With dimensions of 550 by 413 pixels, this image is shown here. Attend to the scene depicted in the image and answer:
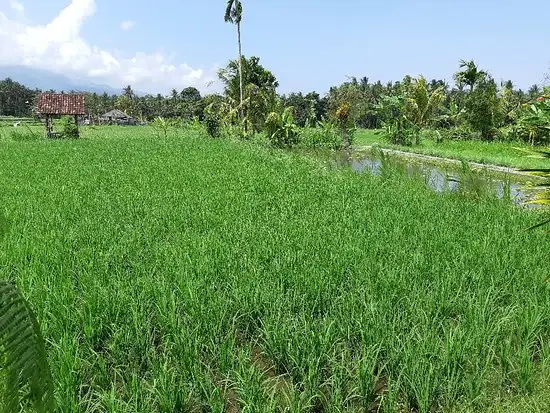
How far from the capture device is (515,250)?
14.5 ft

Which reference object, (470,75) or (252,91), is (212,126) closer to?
(252,91)

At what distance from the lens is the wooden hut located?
23125 millimetres

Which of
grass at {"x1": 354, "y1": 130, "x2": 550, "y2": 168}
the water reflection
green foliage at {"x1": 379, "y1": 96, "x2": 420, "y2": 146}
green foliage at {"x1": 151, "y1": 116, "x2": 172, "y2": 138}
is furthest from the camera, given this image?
green foliage at {"x1": 151, "y1": 116, "x2": 172, "y2": 138}

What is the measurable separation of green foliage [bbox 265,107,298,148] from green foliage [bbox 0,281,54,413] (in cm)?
1983

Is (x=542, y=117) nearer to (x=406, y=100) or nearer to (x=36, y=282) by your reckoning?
(x=36, y=282)

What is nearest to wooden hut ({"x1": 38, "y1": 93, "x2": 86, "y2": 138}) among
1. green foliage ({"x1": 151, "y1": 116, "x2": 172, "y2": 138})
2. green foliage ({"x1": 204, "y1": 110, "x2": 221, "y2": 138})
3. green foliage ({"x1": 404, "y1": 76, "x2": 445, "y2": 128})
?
green foliage ({"x1": 151, "y1": 116, "x2": 172, "y2": 138})

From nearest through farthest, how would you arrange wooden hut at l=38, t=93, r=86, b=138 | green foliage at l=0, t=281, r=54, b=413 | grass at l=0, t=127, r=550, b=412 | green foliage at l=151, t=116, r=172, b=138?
1. green foliage at l=0, t=281, r=54, b=413
2. grass at l=0, t=127, r=550, b=412
3. wooden hut at l=38, t=93, r=86, b=138
4. green foliage at l=151, t=116, r=172, b=138

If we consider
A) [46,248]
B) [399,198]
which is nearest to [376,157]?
[399,198]

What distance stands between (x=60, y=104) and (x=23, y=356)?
26.0 metres

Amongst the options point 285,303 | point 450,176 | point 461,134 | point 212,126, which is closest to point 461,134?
point 461,134

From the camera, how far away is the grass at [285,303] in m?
2.39

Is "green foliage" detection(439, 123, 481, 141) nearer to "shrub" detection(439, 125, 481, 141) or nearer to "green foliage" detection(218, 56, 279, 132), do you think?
"shrub" detection(439, 125, 481, 141)

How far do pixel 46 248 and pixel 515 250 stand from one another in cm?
437

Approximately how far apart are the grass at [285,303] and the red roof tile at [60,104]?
1914 centimetres
